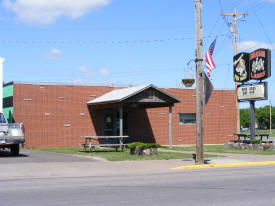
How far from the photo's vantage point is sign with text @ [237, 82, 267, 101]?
26266mm

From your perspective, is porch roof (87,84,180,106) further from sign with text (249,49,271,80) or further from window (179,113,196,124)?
window (179,113,196,124)

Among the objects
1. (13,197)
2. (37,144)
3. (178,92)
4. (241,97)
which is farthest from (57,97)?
(13,197)

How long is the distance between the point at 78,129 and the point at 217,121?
1192 cm

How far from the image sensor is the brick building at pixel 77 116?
27.2 meters

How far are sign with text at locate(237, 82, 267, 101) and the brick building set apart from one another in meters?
4.23

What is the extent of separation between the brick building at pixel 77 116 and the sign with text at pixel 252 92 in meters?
4.23

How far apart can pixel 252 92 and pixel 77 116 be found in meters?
11.9

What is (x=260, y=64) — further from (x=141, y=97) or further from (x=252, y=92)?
(x=141, y=97)

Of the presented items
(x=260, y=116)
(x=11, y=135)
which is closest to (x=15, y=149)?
(x=11, y=135)

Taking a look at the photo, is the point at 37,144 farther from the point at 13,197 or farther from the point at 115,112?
the point at 13,197

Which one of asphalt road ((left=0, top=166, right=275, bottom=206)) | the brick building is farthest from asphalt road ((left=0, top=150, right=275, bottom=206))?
the brick building

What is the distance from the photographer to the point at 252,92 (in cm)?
2688

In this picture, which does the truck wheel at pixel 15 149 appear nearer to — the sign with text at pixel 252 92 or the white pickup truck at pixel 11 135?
the white pickup truck at pixel 11 135

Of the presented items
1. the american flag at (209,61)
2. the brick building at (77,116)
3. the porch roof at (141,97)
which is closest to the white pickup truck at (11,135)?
the porch roof at (141,97)
